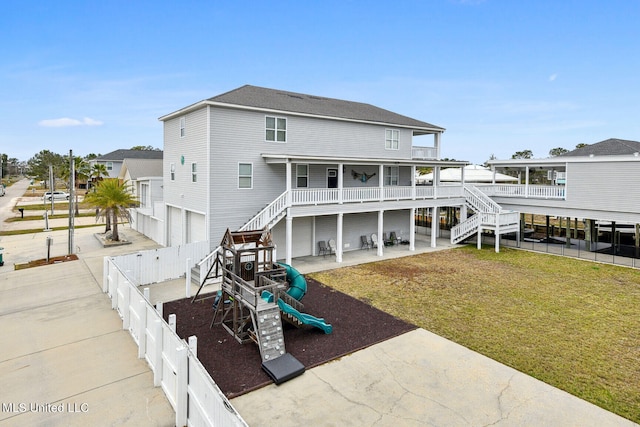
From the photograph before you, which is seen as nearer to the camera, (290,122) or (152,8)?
(290,122)

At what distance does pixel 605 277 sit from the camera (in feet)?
51.9

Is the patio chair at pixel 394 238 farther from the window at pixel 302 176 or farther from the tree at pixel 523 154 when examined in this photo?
the tree at pixel 523 154

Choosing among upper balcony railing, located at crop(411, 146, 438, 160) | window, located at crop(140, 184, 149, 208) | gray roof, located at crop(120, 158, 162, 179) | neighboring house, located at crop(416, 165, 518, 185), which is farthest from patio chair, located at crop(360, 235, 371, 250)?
gray roof, located at crop(120, 158, 162, 179)

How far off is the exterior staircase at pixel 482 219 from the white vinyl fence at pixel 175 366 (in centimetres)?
1948

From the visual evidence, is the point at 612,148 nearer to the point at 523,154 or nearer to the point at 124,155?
the point at 124,155

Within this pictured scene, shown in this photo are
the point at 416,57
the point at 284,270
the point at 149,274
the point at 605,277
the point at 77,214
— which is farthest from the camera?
the point at 77,214

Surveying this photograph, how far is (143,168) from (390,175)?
65.0 ft

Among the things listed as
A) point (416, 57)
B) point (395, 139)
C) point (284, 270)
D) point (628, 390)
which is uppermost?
point (416, 57)

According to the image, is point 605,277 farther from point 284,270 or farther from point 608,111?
point 608,111

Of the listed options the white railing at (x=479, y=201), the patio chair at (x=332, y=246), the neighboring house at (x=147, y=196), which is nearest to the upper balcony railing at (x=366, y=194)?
the white railing at (x=479, y=201)

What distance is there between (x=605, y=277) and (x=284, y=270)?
48.7 ft

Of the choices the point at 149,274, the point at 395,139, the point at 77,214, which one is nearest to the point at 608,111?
the point at 395,139
